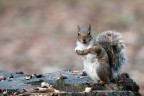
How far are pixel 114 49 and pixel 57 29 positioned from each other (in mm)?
10049

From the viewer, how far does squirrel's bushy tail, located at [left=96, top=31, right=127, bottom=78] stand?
8266 millimetres

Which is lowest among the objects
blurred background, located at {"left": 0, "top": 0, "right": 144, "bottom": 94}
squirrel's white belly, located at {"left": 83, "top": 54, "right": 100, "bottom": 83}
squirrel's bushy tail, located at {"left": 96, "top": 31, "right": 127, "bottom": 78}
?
squirrel's white belly, located at {"left": 83, "top": 54, "right": 100, "bottom": 83}

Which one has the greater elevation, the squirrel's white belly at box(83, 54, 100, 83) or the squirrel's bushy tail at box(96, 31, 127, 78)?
the squirrel's bushy tail at box(96, 31, 127, 78)

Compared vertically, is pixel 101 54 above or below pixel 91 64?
above

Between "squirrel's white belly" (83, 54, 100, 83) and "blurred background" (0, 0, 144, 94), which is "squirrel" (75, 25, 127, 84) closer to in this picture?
"squirrel's white belly" (83, 54, 100, 83)

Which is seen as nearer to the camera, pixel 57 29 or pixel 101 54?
pixel 101 54

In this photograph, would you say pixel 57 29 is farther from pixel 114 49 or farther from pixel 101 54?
pixel 101 54

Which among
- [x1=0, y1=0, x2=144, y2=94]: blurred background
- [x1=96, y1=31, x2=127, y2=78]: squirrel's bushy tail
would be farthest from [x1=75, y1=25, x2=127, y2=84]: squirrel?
[x1=0, y1=0, x2=144, y2=94]: blurred background

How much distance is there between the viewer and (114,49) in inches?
328

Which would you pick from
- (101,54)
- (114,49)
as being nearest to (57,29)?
(114,49)

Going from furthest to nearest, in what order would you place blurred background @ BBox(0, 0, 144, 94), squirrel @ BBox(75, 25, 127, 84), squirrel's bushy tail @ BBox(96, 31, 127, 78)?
blurred background @ BBox(0, 0, 144, 94) < squirrel's bushy tail @ BBox(96, 31, 127, 78) < squirrel @ BBox(75, 25, 127, 84)

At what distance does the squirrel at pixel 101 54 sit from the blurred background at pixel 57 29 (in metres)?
4.36

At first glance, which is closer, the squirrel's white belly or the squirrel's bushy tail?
the squirrel's white belly

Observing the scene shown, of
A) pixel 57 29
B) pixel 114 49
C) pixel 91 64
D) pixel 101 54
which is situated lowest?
pixel 91 64
